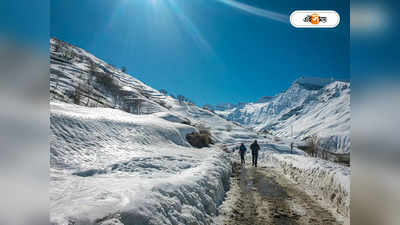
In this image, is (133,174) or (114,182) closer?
(114,182)

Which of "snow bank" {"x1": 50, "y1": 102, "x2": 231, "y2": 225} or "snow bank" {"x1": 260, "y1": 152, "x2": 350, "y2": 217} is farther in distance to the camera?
"snow bank" {"x1": 260, "y1": 152, "x2": 350, "y2": 217}

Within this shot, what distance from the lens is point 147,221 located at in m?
1.12

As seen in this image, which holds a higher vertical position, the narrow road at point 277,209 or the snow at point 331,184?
the snow at point 331,184

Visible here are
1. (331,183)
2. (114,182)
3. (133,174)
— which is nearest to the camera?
(114,182)

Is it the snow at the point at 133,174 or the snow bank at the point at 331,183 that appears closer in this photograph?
the snow at the point at 133,174

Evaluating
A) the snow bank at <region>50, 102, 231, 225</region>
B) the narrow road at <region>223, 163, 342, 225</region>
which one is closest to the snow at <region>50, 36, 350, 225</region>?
the snow bank at <region>50, 102, 231, 225</region>

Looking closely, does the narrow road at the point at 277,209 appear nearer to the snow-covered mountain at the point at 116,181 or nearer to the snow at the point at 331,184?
the snow at the point at 331,184

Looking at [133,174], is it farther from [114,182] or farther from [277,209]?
[277,209]

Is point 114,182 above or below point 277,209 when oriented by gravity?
above

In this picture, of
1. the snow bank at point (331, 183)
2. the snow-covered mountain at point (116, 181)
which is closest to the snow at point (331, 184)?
the snow bank at point (331, 183)

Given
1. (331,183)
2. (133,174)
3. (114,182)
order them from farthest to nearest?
(331,183) < (133,174) < (114,182)

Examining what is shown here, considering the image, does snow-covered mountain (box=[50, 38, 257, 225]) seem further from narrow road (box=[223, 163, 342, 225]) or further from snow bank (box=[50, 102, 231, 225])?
narrow road (box=[223, 163, 342, 225])

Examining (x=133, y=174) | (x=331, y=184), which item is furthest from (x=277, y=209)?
(x=133, y=174)

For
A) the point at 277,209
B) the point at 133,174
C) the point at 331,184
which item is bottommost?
the point at 277,209
